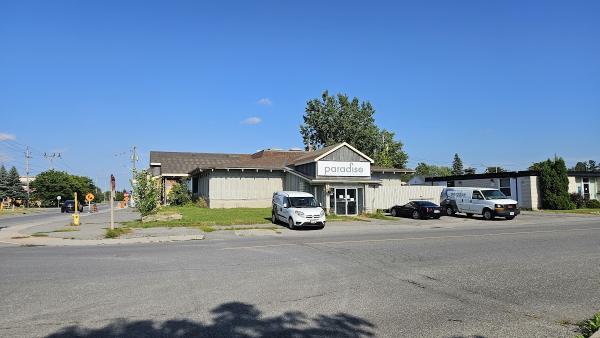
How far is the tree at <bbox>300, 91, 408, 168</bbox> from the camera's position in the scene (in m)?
70.0

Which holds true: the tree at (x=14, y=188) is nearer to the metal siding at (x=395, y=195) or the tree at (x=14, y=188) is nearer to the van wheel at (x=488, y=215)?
the metal siding at (x=395, y=195)

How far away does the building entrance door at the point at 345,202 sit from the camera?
33.9m

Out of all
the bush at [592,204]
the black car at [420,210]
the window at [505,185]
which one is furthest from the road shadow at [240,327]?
the bush at [592,204]

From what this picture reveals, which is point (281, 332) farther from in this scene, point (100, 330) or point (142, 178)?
point (142, 178)

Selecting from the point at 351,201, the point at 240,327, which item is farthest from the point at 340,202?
the point at 240,327

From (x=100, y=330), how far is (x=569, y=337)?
19.3ft

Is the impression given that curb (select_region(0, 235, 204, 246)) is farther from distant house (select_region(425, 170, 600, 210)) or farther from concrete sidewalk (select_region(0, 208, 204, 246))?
distant house (select_region(425, 170, 600, 210))

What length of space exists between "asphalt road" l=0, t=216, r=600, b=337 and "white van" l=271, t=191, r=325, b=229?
372 inches

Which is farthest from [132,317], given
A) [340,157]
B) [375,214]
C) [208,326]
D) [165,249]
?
[340,157]

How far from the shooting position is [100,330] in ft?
19.5

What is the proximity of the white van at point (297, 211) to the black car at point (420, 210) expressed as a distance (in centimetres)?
954

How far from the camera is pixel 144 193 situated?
1105 inches

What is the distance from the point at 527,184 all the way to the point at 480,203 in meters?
12.5

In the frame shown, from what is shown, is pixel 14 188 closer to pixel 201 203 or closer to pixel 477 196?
pixel 201 203
